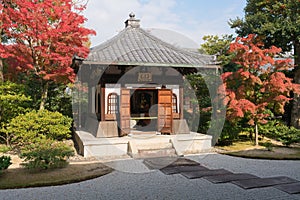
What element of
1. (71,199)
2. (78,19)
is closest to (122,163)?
(71,199)

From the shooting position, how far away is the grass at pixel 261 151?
291 inches

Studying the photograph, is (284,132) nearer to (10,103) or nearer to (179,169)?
(179,169)

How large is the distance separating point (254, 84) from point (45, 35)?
667cm

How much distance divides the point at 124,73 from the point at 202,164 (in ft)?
13.0

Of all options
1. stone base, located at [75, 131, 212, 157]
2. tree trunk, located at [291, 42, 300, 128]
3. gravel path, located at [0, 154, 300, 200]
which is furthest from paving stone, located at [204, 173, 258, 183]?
tree trunk, located at [291, 42, 300, 128]

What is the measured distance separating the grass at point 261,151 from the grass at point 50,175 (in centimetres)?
399

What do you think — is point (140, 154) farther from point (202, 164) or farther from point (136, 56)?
point (136, 56)

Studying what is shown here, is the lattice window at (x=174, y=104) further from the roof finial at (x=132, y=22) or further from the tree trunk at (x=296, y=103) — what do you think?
→ the tree trunk at (x=296, y=103)

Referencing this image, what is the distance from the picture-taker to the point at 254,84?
8531mm

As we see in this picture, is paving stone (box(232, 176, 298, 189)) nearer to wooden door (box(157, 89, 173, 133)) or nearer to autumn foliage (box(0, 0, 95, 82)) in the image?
wooden door (box(157, 89, 173, 133))

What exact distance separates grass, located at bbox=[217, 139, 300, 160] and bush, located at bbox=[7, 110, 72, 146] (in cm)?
539

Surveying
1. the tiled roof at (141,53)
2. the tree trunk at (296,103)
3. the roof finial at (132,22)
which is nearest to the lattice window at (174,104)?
the tiled roof at (141,53)

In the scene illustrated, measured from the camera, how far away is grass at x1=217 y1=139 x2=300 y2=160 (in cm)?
738

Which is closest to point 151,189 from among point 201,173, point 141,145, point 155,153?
point 201,173
